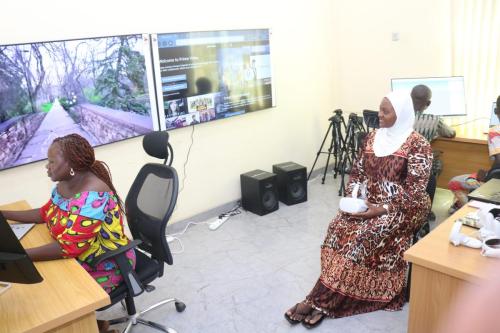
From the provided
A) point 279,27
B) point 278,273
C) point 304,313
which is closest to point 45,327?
point 304,313

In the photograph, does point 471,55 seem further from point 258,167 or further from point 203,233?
point 203,233

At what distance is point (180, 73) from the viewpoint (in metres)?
3.78

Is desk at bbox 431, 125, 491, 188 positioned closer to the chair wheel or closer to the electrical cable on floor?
the electrical cable on floor

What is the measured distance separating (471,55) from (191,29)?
2642 mm

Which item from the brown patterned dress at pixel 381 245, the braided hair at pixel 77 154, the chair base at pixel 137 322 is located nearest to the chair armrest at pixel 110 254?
the braided hair at pixel 77 154

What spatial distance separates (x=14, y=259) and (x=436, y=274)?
63.3 inches

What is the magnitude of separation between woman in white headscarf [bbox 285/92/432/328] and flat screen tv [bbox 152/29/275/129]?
5.63 ft

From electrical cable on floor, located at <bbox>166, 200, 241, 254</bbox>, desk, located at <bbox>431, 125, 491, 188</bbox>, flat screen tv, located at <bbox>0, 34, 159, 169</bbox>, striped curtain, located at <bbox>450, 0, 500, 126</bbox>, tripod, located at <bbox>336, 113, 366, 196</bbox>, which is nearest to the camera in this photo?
flat screen tv, located at <bbox>0, 34, 159, 169</bbox>

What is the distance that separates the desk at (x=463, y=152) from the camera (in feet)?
12.9

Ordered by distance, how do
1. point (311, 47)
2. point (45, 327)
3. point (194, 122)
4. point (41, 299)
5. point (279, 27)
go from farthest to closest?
point (311, 47) < point (279, 27) < point (194, 122) < point (41, 299) < point (45, 327)

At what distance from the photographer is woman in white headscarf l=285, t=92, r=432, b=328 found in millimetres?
2676

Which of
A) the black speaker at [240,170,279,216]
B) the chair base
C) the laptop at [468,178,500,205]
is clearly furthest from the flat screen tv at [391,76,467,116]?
the chair base

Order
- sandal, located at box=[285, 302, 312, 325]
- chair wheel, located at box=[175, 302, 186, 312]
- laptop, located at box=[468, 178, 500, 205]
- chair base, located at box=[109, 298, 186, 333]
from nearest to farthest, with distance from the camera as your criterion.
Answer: laptop, located at box=[468, 178, 500, 205], chair base, located at box=[109, 298, 186, 333], sandal, located at box=[285, 302, 312, 325], chair wheel, located at box=[175, 302, 186, 312]

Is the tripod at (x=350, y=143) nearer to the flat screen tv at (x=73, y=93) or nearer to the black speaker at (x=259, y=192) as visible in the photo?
the black speaker at (x=259, y=192)
